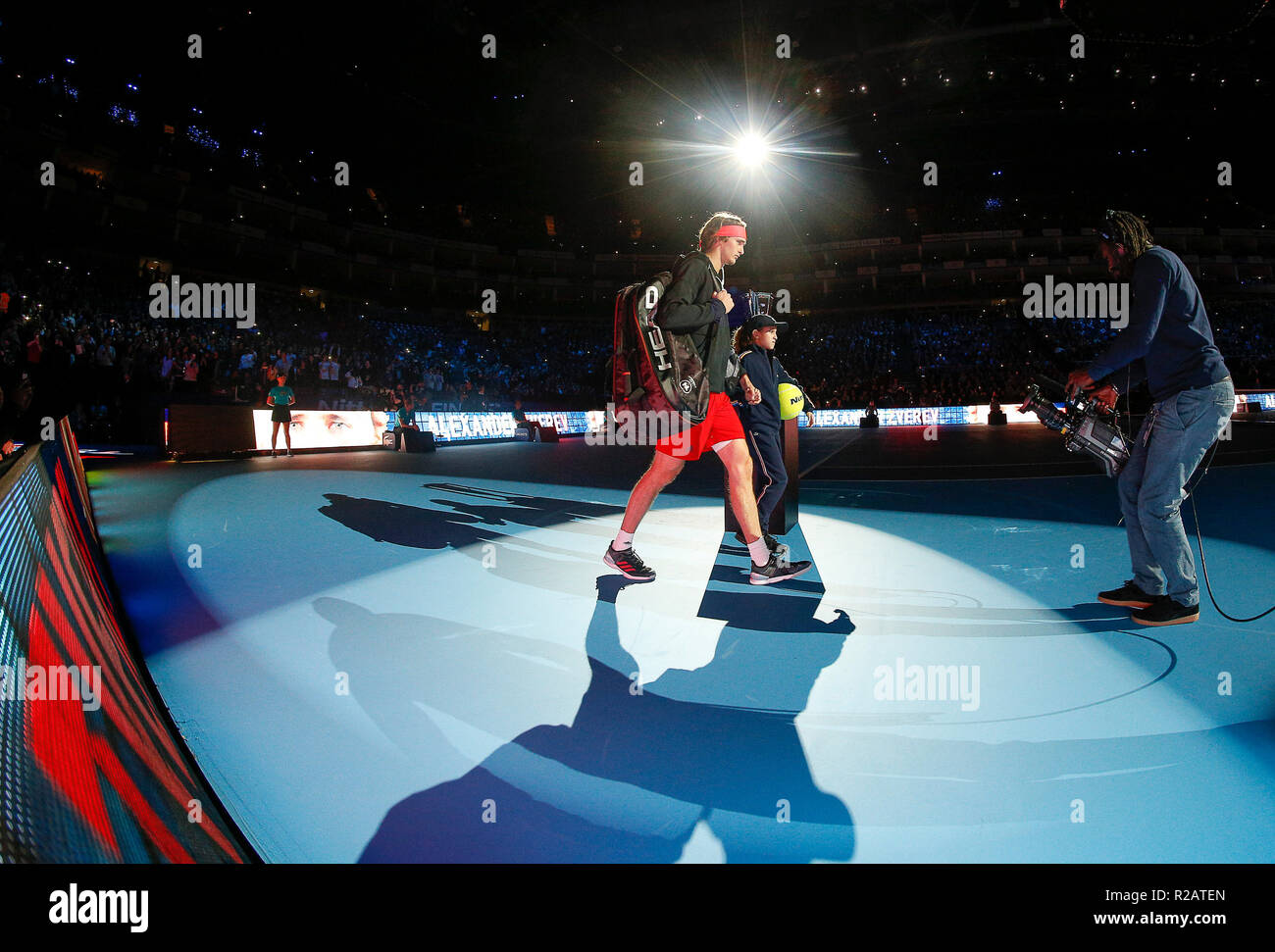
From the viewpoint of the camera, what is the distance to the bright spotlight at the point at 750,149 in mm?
22375

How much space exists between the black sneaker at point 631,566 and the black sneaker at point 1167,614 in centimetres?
222

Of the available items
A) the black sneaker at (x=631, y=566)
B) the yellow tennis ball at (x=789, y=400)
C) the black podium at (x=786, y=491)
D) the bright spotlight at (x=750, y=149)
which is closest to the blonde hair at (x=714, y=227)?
the yellow tennis ball at (x=789, y=400)

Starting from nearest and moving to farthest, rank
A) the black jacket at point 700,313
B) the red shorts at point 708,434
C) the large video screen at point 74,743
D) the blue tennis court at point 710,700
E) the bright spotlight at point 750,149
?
1. the large video screen at point 74,743
2. the blue tennis court at point 710,700
3. the black jacket at point 700,313
4. the red shorts at point 708,434
5. the bright spotlight at point 750,149

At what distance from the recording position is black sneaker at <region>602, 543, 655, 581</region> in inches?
135

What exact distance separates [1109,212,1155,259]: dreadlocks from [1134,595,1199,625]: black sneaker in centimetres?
156

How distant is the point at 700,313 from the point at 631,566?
1394 mm

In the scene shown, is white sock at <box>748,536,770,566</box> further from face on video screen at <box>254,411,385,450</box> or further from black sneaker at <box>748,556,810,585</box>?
face on video screen at <box>254,411,385,450</box>

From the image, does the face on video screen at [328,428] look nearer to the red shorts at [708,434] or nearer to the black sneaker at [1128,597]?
the red shorts at [708,434]

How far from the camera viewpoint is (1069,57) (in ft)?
65.0

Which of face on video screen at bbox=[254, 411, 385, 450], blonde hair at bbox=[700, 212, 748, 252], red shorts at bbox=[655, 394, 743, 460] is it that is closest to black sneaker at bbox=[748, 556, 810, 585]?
red shorts at bbox=[655, 394, 743, 460]

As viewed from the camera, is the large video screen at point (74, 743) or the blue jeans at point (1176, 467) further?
the blue jeans at point (1176, 467)

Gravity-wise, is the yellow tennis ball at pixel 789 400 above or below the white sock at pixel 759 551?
above

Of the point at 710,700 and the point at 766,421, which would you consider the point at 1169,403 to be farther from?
the point at 710,700
